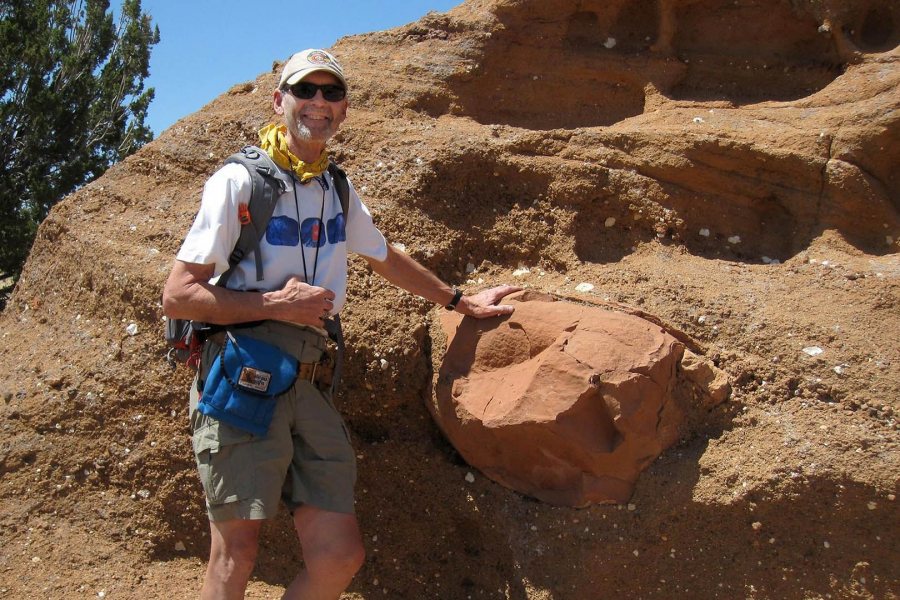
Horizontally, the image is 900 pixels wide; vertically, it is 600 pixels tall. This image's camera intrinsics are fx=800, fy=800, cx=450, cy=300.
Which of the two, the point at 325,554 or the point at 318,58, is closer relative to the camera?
the point at 325,554

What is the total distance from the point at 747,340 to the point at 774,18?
1.94 m

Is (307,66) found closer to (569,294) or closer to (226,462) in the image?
(226,462)

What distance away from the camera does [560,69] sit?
445 cm

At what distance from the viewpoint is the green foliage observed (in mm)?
10656

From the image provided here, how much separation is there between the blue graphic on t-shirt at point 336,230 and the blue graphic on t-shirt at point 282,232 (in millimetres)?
153

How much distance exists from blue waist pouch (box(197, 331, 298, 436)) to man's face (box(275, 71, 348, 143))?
731mm

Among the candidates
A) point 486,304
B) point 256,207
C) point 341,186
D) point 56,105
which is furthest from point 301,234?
point 56,105

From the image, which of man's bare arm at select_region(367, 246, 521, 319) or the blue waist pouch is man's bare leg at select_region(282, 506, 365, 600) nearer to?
the blue waist pouch

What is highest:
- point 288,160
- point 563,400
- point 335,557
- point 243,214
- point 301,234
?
point 288,160

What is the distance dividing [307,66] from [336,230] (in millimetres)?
565

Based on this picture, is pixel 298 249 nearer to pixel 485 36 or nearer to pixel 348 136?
pixel 348 136

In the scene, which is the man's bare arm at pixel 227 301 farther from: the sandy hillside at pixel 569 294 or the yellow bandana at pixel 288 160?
the sandy hillside at pixel 569 294

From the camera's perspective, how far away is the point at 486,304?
132 inches

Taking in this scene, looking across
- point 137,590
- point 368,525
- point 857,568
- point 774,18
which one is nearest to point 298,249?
point 368,525
